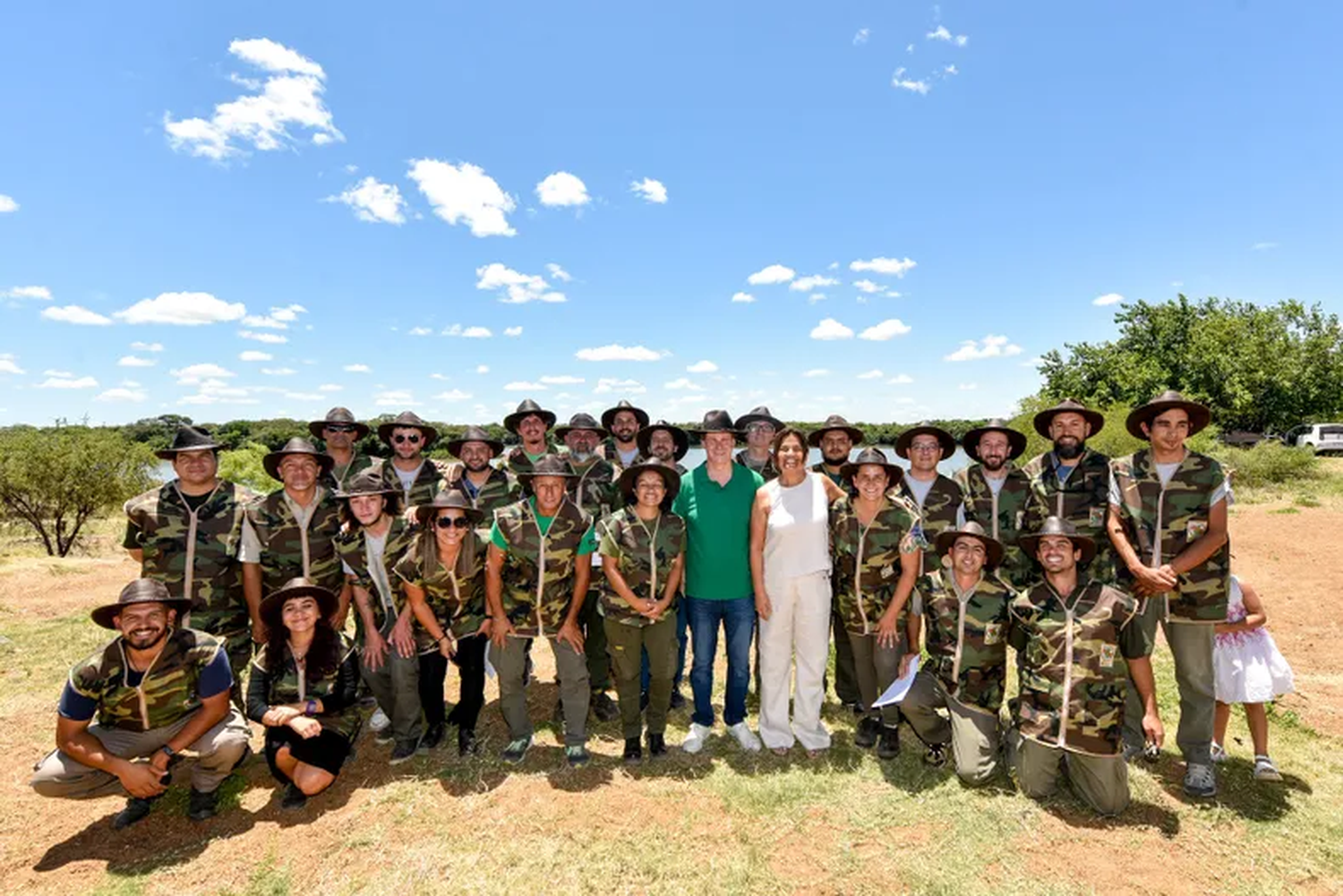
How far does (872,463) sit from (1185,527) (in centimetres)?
211

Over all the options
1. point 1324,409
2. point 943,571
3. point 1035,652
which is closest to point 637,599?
point 943,571

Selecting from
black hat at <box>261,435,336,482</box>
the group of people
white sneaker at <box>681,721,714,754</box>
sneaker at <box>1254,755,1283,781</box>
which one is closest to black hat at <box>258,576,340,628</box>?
the group of people

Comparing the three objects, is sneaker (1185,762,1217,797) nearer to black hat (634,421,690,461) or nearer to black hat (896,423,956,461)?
black hat (896,423,956,461)

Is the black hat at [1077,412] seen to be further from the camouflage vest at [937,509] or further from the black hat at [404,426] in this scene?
the black hat at [404,426]

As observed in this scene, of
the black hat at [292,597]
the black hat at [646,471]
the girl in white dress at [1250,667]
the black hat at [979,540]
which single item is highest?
the black hat at [646,471]

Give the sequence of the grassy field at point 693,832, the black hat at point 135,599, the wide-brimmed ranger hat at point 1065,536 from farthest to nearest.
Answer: the wide-brimmed ranger hat at point 1065,536, the black hat at point 135,599, the grassy field at point 693,832

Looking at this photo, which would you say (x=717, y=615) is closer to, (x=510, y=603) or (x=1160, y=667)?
(x=510, y=603)

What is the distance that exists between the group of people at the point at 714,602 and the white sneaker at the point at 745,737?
0.01m

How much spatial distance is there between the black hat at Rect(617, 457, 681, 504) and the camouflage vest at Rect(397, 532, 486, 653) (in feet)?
3.76

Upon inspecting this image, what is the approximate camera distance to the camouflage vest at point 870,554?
15.1ft

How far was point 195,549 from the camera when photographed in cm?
470

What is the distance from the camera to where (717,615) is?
15.8 ft

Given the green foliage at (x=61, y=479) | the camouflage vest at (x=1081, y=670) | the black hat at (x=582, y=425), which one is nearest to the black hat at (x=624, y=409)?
the black hat at (x=582, y=425)

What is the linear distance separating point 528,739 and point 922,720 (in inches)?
114
